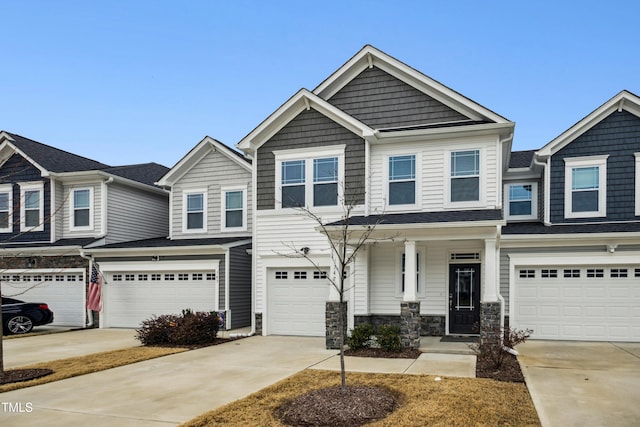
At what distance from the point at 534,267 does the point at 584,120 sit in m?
4.76

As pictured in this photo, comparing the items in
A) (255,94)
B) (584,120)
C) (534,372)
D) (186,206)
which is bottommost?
(534,372)

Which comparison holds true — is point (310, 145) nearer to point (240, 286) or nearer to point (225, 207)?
point (225, 207)

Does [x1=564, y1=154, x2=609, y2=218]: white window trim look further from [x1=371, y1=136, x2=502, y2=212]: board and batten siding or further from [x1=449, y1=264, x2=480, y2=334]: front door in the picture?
[x1=449, y1=264, x2=480, y2=334]: front door

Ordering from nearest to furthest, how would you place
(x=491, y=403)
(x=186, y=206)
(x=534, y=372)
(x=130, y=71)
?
(x=491, y=403)
(x=534, y=372)
(x=186, y=206)
(x=130, y=71)

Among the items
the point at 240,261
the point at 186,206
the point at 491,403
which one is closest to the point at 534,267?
the point at 491,403

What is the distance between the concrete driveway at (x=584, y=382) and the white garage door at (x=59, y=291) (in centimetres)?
1560

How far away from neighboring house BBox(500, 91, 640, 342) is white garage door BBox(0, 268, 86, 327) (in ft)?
50.0

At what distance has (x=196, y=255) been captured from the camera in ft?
55.3

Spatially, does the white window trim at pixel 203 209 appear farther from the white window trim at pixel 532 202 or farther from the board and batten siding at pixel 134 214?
the white window trim at pixel 532 202

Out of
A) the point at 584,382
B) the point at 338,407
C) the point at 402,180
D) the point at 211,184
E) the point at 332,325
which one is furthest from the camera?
the point at 211,184

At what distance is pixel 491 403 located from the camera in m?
7.03

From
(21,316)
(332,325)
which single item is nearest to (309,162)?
(332,325)

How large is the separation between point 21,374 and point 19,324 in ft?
27.7

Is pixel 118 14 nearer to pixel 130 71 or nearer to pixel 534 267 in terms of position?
pixel 130 71
